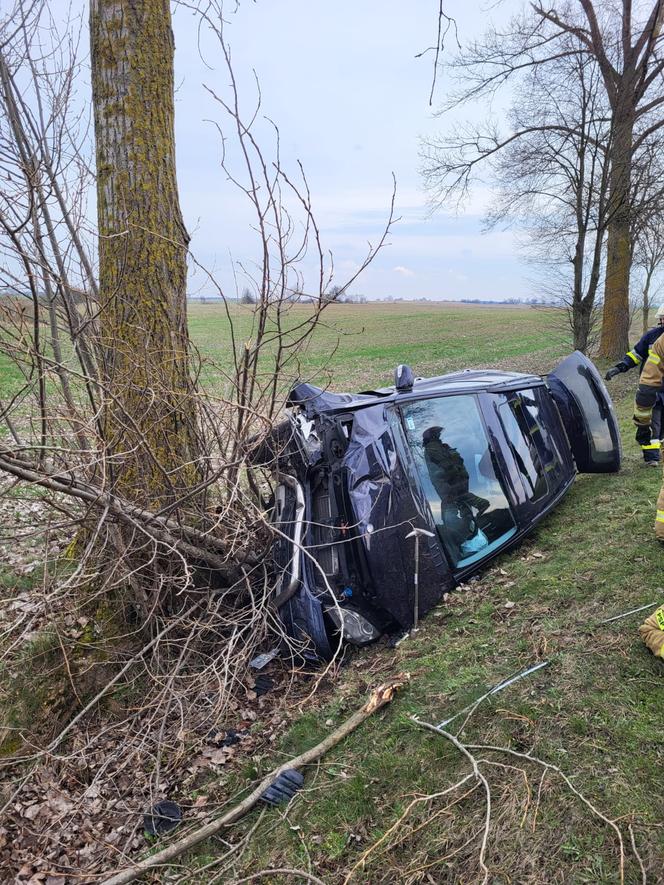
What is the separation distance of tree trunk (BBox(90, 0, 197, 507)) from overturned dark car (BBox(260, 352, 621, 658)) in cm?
83

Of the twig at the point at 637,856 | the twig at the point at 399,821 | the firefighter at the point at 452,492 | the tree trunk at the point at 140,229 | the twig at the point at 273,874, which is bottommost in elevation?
the twig at the point at 273,874

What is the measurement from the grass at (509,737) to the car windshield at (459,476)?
0.34m

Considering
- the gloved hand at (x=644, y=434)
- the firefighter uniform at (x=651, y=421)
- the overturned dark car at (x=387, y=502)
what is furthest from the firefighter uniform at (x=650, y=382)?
the overturned dark car at (x=387, y=502)

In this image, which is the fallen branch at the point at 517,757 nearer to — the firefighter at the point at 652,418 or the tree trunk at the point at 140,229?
the tree trunk at the point at 140,229

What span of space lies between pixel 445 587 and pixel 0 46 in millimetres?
6531

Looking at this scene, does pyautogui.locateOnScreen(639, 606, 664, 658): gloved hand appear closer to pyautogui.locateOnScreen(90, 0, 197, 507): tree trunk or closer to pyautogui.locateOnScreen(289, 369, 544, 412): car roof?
pyautogui.locateOnScreen(289, 369, 544, 412): car roof

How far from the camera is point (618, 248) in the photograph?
14.2 m

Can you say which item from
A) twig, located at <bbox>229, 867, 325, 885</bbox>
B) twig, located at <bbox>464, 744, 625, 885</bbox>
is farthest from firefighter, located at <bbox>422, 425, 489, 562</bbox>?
twig, located at <bbox>229, 867, 325, 885</bbox>

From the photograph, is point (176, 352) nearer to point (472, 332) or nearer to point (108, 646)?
point (108, 646)

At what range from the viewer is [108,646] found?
382cm

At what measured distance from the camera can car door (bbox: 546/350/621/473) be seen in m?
5.81

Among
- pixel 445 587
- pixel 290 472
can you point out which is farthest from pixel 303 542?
pixel 445 587

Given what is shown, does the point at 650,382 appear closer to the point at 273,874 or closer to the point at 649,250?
the point at 273,874

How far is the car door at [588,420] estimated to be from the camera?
19.1ft
